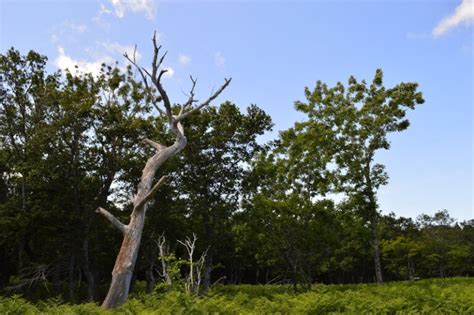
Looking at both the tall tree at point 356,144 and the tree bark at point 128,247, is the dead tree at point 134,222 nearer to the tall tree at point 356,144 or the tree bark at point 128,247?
the tree bark at point 128,247

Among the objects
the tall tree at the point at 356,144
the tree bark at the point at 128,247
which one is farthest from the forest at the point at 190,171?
the tree bark at the point at 128,247

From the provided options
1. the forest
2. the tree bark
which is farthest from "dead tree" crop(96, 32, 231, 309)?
the forest

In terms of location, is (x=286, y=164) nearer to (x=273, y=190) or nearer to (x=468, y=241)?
(x=273, y=190)

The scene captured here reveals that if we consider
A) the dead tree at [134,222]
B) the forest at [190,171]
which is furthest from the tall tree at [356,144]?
the dead tree at [134,222]

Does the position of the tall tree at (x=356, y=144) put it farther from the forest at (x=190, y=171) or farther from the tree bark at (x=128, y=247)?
the tree bark at (x=128, y=247)

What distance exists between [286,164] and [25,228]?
12941mm

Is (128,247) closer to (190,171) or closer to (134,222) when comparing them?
(134,222)

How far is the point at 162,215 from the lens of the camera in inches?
890

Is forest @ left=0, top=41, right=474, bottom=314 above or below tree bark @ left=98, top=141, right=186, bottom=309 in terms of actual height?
above

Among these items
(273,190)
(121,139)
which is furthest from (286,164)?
(121,139)

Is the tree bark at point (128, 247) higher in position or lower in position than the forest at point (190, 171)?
lower

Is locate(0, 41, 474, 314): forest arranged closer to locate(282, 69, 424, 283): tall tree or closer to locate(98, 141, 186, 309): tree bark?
locate(282, 69, 424, 283): tall tree

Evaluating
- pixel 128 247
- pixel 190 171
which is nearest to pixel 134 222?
pixel 128 247

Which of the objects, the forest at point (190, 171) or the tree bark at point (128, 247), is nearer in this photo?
the tree bark at point (128, 247)
